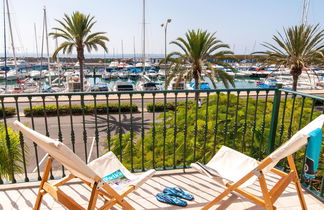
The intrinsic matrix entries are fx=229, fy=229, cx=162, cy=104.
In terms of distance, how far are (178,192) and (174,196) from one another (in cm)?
8

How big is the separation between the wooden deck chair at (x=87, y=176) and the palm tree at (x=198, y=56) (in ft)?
45.0

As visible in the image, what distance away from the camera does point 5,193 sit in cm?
290

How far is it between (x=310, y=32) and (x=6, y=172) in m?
18.4

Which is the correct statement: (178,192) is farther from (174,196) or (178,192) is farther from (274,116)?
(274,116)

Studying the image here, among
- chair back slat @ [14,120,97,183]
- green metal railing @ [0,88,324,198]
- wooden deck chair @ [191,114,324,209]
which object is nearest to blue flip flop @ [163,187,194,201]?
wooden deck chair @ [191,114,324,209]

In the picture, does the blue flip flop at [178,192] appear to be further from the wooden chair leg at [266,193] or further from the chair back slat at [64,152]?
the chair back slat at [64,152]

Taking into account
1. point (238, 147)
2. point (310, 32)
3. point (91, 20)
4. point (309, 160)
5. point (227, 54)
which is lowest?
point (238, 147)

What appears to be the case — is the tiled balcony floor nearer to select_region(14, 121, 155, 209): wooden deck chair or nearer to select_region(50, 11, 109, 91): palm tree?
select_region(14, 121, 155, 209): wooden deck chair

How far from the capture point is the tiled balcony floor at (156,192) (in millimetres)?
2705

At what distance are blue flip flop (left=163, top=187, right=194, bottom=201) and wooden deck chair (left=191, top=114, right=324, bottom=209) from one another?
443 millimetres

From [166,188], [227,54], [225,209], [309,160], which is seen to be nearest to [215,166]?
[225,209]

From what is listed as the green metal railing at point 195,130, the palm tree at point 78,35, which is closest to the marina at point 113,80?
the palm tree at point 78,35

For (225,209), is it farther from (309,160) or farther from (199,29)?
(199,29)

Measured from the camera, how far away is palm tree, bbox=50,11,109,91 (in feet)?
65.7
